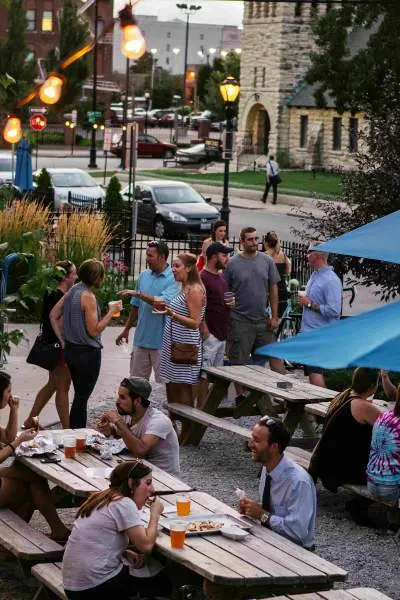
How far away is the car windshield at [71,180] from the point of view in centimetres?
3779

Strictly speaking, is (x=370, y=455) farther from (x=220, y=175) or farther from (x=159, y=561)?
(x=220, y=175)

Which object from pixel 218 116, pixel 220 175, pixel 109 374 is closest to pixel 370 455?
pixel 109 374

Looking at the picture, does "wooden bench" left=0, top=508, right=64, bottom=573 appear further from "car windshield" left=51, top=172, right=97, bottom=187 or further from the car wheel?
"car windshield" left=51, top=172, right=97, bottom=187

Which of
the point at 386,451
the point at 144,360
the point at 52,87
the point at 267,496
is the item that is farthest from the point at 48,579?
the point at 52,87

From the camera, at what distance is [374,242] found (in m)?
11.4

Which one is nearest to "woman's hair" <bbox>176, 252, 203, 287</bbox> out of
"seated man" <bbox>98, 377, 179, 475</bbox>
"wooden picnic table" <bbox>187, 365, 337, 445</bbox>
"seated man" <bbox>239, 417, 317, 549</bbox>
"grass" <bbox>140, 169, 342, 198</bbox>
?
"wooden picnic table" <bbox>187, 365, 337, 445</bbox>

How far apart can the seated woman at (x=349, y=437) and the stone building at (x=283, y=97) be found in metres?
56.3

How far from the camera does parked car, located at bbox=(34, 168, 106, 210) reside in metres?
36.6

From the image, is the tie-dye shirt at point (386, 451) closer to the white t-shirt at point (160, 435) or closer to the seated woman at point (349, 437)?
the seated woman at point (349, 437)

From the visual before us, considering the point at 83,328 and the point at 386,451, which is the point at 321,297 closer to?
the point at 83,328

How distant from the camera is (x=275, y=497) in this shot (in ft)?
29.5

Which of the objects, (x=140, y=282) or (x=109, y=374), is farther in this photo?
(x=109, y=374)

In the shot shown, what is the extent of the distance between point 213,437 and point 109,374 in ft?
9.69

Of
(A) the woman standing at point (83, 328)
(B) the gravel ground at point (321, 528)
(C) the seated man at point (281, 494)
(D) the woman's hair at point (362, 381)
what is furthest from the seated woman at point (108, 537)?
(A) the woman standing at point (83, 328)
